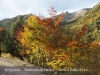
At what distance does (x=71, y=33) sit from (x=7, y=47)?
1696 cm

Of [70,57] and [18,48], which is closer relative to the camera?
[70,57]

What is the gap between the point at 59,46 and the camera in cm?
2233

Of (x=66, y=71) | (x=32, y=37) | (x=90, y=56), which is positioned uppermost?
(x=32, y=37)

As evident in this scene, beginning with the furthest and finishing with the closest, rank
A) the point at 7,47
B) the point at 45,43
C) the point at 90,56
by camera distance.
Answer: the point at 7,47 < the point at 90,56 < the point at 45,43

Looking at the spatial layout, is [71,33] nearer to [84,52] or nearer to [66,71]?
[84,52]

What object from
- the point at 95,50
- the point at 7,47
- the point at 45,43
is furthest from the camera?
the point at 7,47

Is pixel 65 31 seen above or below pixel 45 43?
above

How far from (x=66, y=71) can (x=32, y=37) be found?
5394mm

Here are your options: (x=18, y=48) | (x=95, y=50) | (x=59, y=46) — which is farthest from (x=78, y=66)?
(x=18, y=48)

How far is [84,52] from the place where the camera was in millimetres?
23484

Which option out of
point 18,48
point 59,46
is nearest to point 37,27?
point 59,46

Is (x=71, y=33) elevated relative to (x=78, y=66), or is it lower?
elevated

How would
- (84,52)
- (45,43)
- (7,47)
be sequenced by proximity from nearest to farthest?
(45,43)
(84,52)
(7,47)

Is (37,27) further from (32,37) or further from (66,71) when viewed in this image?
(66,71)
